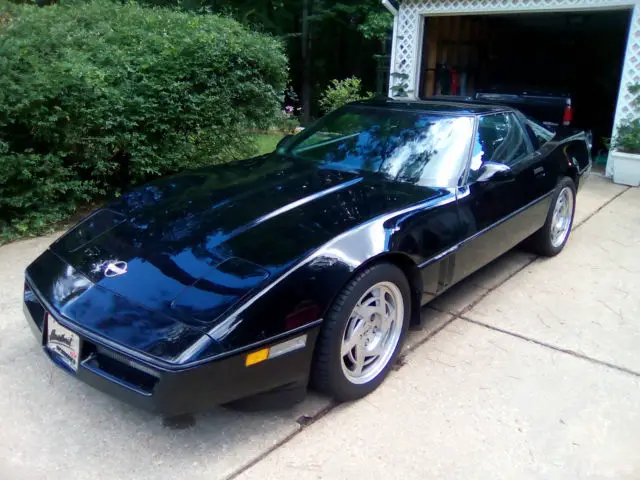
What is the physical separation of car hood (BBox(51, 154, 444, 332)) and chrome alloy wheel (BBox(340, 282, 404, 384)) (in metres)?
0.39

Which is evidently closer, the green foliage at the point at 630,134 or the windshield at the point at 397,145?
the windshield at the point at 397,145

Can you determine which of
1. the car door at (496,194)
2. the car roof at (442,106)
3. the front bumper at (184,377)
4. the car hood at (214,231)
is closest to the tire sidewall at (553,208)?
the car door at (496,194)

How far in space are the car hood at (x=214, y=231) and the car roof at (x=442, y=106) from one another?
0.84 meters

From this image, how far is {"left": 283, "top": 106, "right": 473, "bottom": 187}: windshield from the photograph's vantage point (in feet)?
11.8

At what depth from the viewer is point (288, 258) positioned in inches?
100

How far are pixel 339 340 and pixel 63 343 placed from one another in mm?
1200

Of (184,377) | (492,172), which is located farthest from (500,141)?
(184,377)

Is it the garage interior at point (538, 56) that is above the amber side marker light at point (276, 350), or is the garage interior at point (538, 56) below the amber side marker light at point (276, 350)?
above

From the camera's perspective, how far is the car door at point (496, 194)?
3531 millimetres

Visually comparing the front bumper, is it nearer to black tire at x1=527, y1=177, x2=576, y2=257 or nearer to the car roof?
the car roof

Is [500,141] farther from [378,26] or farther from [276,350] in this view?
[378,26]

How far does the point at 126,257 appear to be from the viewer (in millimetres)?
2729

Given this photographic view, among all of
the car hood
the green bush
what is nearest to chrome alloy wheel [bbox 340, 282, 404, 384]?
the car hood

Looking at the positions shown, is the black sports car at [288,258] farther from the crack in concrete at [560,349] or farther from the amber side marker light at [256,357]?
the crack in concrete at [560,349]
